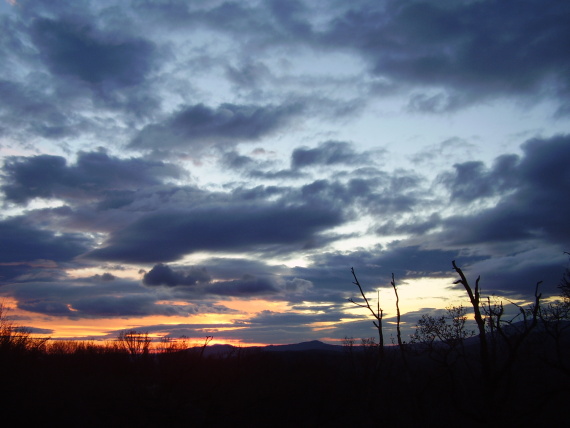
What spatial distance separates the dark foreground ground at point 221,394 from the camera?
3228cm

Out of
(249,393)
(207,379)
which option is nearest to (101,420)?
(249,393)

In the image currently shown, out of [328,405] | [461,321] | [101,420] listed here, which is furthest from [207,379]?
[461,321]

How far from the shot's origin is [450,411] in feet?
134

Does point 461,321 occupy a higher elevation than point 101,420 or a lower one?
higher

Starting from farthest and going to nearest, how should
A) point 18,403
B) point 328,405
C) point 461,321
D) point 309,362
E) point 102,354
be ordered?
1. point 309,362
2. point 102,354
3. point 461,321
4. point 328,405
5. point 18,403

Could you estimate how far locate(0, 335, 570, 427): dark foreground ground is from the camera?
3228cm

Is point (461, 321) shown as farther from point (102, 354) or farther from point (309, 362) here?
point (102, 354)

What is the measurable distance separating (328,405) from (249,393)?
948 cm

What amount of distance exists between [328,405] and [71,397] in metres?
27.6

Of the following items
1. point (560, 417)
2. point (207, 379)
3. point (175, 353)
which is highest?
point (175, 353)

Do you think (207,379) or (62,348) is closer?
(207,379)

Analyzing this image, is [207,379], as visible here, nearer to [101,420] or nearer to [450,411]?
[101,420]

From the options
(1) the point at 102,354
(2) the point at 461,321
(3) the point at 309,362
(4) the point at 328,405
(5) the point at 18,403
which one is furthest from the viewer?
(3) the point at 309,362

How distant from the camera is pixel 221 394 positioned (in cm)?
4409
